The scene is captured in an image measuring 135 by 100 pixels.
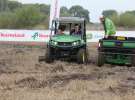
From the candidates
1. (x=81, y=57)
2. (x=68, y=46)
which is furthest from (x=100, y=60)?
(x=68, y=46)

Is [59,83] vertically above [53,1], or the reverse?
[53,1]

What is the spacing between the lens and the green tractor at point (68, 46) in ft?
69.8

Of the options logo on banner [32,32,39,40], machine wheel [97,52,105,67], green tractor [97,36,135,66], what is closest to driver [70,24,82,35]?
green tractor [97,36,135,66]

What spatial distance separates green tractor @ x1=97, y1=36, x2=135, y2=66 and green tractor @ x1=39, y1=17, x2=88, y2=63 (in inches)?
50.9

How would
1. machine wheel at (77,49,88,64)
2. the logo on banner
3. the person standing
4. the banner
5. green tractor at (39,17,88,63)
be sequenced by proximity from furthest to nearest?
the logo on banner → the banner → green tractor at (39,17,88,63) → machine wheel at (77,49,88,64) → the person standing

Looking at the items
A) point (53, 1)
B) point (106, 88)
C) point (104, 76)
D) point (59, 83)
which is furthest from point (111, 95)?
point (53, 1)

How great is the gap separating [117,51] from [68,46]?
2349 millimetres

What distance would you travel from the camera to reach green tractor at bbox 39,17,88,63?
69.8ft

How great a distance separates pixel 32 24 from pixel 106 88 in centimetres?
5240

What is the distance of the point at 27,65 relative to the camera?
19.3 meters

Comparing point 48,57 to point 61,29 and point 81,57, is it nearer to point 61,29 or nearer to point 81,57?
point 81,57

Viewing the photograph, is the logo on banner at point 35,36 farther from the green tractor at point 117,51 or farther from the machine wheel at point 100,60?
the machine wheel at point 100,60

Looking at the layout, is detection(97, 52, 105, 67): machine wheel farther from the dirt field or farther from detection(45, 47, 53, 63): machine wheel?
detection(45, 47, 53, 63): machine wheel

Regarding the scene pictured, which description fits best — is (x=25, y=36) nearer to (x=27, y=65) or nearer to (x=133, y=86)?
(x=27, y=65)
